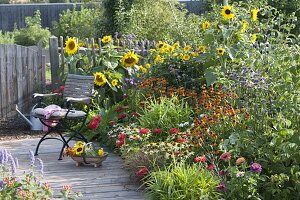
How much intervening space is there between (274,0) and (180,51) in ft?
18.0

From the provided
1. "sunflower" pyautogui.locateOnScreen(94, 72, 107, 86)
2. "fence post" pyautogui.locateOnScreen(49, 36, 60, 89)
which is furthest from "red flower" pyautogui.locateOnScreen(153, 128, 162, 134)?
"fence post" pyautogui.locateOnScreen(49, 36, 60, 89)

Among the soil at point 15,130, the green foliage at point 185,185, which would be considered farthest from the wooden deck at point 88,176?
the soil at point 15,130

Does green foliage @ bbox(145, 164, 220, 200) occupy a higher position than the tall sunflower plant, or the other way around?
the tall sunflower plant

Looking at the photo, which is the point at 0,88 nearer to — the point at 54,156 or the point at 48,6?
the point at 54,156

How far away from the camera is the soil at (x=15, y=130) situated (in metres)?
8.63

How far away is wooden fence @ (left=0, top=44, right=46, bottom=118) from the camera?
922cm

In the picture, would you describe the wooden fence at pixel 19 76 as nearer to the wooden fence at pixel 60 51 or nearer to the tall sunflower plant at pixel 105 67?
the wooden fence at pixel 60 51

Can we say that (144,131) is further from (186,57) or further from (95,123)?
(186,57)

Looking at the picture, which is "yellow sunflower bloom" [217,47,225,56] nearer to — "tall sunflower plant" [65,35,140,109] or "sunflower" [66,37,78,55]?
"tall sunflower plant" [65,35,140,109]

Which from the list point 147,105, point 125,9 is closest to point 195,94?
point 147,105

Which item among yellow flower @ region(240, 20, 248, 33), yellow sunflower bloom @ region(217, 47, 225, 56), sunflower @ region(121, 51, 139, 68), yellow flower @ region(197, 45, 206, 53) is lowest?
sunflower @ region(121, 51, 139, 68)

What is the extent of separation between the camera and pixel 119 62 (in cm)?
936

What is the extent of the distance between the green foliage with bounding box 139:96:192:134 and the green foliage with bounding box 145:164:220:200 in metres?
1.67

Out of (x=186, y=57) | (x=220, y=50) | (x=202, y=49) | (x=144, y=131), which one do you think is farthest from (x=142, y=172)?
(x=202, y=49)
